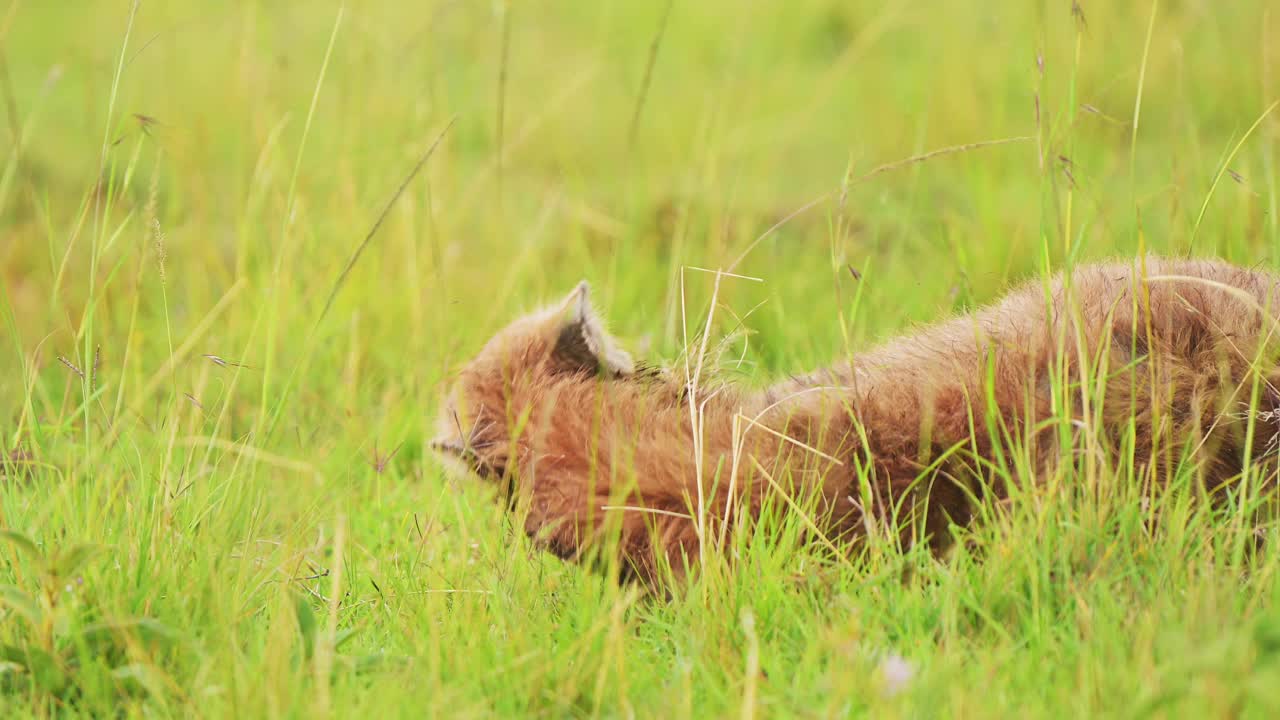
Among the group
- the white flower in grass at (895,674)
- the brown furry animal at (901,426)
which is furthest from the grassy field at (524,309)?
the brown furry animal at (901,426)

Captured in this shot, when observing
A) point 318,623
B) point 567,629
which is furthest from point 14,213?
point 567,629

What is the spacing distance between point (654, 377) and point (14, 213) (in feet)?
13.0

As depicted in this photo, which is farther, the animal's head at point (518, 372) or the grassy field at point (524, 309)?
the animal's head at point (518, 372)

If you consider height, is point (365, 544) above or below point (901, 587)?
below

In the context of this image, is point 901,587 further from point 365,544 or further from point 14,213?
point 14,213

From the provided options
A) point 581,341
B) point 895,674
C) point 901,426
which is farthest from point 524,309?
point 895,674

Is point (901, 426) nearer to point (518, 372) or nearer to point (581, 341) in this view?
point (581, 341)

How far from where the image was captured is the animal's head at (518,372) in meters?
2.43

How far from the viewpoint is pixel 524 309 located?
12.3 ft

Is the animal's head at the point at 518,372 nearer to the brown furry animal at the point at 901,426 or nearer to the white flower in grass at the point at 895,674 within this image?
the brown furry animal at the point at 901,426

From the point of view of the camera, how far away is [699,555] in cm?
230

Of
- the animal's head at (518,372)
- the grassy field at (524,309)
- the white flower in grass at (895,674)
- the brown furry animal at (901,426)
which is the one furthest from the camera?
the animal's head at (518,372)

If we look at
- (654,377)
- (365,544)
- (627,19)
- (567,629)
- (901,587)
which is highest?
(627,19)

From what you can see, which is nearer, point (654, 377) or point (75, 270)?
point (654, 377)
